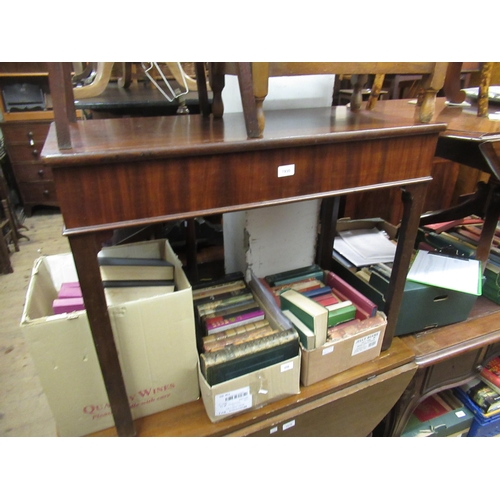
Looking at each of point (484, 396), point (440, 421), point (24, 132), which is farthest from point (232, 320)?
point (24, 132)

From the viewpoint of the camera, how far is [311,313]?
3.27 ft

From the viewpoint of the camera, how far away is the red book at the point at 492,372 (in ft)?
4.90

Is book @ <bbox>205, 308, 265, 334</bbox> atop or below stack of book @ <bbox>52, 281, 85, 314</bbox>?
below

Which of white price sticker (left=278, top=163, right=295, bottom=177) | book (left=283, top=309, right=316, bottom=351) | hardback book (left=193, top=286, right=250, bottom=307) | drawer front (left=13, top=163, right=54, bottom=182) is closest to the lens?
white price sticker (left=278, top=163, right=295, bottom=177)

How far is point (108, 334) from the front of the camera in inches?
30.1

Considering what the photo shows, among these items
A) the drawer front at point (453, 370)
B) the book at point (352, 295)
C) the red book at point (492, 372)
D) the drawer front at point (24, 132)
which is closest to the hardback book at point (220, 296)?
the book at point (352, 295)

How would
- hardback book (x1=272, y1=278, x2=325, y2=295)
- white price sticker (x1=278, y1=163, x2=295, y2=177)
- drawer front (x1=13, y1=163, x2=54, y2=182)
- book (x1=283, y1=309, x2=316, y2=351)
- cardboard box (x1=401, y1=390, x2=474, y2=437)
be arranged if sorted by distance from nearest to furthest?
white price sticker (x1=278, y1=163, x2=295, y2=177) < book (x1=283, y1=309, x2=316, y2=351) < hardback book (x1=272, y1=278, x2=325, y2=295) < cardboard box (x1=401, y1=390, x2=474, y2=437) < drawer front (x1=13, y1=163, x2=54, y2=182)

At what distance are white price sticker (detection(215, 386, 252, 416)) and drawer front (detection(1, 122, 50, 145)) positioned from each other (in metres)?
2.87

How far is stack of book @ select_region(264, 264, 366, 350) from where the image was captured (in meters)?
1.00

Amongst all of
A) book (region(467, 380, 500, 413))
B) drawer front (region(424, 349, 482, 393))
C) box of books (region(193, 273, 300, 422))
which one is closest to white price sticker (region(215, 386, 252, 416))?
box of books (region(193, 273, 300, 422))

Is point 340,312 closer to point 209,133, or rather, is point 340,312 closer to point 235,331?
point 235,331

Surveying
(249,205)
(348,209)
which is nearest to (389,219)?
(348,209)

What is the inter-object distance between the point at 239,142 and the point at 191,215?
164 millimetres

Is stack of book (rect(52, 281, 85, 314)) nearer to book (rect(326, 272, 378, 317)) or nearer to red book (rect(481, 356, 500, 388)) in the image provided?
book (rect(326, 272, 378, 317))
